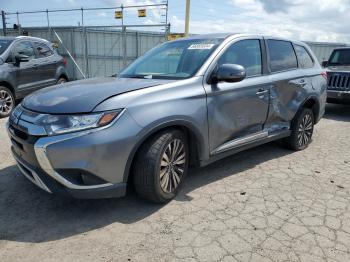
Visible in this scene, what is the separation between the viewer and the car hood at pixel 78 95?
3008 mm

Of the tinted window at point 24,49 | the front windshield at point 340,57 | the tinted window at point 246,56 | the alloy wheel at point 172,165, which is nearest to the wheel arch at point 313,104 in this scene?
the tinted window at point 246,56

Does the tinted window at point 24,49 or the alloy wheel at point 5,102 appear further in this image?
the tinted window at point 24,49

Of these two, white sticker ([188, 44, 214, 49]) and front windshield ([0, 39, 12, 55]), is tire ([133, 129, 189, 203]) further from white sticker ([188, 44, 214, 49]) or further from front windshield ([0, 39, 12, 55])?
front windshield ([0, 39, 12, 55])

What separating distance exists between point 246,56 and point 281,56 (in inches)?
36.1

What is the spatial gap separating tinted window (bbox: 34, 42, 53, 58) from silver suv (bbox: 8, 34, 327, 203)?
16.8 feet

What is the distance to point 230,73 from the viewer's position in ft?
12.0

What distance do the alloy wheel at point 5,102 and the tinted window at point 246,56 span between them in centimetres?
550

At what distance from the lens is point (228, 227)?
3168 mm

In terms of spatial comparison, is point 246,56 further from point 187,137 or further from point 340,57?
point 340,57

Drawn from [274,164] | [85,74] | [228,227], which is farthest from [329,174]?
[85,74]

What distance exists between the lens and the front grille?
8.72 meters

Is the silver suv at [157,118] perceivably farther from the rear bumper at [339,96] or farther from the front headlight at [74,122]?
the rear bumper at [339,96]

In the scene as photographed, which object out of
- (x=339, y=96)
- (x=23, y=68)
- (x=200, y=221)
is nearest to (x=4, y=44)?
(x=23, y=68)

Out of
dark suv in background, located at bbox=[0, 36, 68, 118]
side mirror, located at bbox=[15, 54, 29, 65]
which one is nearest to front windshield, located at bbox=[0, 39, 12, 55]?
dark suv in background, located at bbox=[0, 36, 68, 118]
